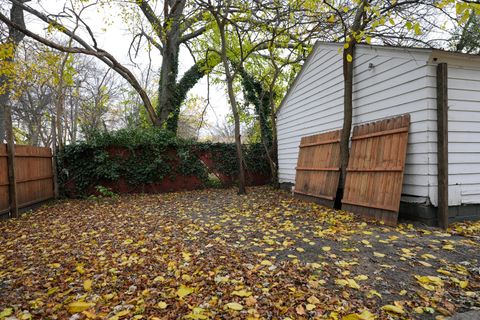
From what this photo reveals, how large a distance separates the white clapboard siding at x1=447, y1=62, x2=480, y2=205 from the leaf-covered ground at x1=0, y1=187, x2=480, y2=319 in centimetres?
63

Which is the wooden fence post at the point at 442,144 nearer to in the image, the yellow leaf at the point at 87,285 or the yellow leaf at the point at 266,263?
the yellow leaf at the point at 266,263

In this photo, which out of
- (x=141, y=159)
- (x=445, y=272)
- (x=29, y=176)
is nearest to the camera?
(x=445, y=272)

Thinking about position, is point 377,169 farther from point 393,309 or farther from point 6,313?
point 6,313

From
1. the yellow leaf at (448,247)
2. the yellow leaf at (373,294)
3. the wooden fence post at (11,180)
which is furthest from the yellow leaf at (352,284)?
the wooden fence post at (11,180)

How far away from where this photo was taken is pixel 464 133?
4.53 metres

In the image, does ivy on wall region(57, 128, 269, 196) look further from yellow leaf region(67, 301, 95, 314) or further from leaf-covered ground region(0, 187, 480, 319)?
yellow leaf region(67, 301, 95, 314)

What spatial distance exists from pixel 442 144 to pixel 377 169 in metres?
1.03

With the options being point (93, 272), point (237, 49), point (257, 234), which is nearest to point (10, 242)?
point (93, 272)

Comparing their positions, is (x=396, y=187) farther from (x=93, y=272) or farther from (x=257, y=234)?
(x=93, y=272)

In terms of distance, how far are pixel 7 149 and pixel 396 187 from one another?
8.14m

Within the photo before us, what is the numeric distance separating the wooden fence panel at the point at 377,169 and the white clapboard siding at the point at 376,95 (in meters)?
0.20

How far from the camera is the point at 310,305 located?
222 centimetres

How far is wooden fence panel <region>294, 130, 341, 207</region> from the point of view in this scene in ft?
20.4

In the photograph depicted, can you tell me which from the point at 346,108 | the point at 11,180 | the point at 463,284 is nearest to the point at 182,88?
the point at 11,180
